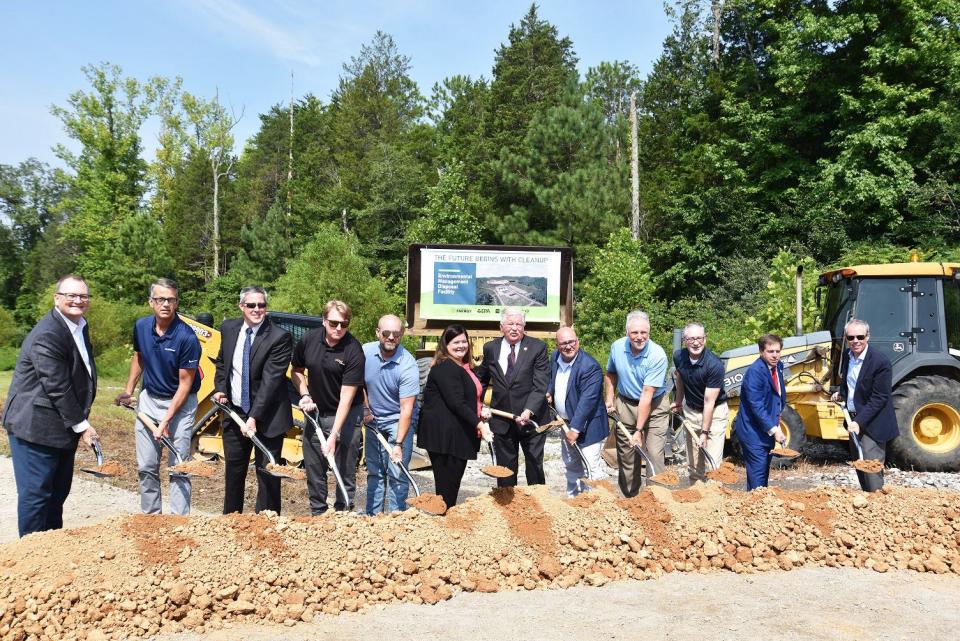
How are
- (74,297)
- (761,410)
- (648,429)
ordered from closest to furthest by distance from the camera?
(74,297), (761,410), (648,429)

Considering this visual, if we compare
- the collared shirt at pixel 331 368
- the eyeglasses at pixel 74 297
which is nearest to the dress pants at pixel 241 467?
the collared shirt at pixel 331 368

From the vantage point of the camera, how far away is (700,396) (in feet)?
22.3

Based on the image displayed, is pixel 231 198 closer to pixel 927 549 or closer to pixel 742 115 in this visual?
pixel 742 115

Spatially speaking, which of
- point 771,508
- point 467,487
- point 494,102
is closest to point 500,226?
point 494,102

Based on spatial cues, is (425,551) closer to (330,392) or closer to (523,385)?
(330,392)

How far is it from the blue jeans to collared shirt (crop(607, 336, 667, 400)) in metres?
1.85

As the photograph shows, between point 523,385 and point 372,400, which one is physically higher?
point 523,385

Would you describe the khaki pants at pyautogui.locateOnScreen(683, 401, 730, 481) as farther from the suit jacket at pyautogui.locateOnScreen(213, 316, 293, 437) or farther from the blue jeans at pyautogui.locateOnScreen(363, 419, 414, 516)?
the suit jacket at pyautogui.locateOnScreen(213, 316, 293, 437)

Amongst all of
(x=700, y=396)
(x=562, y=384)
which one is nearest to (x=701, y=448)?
(x=700, y=396)

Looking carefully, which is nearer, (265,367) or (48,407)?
(48,407)

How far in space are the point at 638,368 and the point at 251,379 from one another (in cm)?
306

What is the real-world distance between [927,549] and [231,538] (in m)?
4.72

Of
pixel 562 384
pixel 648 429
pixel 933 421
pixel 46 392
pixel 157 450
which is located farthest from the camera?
pixel 933 421

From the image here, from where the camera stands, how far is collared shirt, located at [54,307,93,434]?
4824mm
